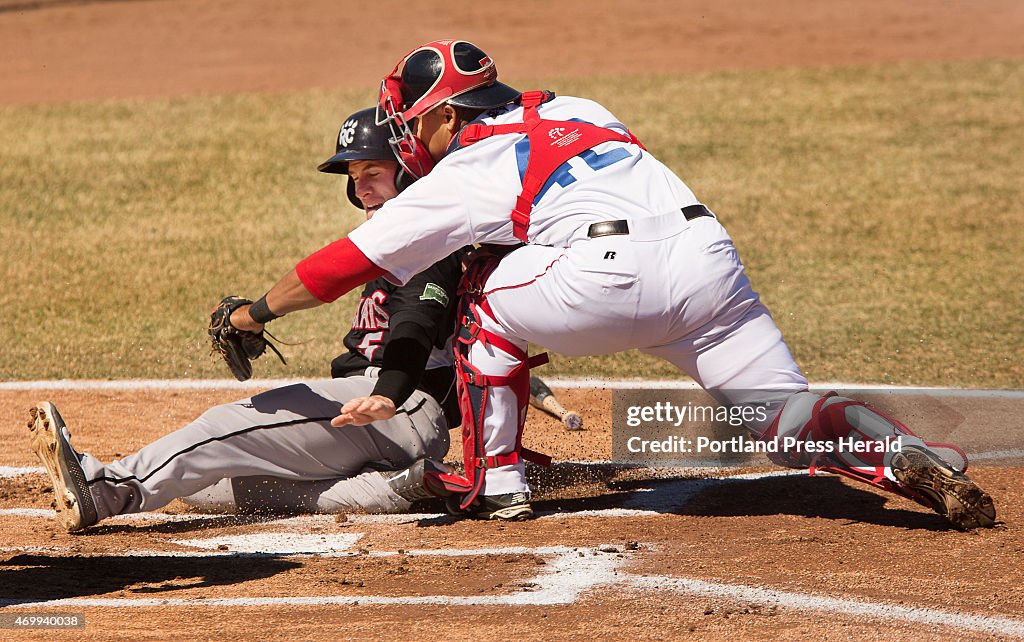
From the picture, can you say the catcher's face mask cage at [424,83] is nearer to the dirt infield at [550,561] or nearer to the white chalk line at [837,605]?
the dirt infield at [550,561]

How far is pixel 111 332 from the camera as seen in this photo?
7605mm

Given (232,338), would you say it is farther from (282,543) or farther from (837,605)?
(837,605)

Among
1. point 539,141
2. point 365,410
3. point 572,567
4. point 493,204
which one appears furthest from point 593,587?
point 539,141

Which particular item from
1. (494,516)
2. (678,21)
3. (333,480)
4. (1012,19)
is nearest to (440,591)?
(494,516)

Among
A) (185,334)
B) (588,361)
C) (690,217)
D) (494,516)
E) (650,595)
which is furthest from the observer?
(185,334)

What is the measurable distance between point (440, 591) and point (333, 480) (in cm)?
113

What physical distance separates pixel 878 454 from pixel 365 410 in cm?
154

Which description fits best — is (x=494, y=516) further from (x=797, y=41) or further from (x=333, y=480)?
(x=797, y=41)

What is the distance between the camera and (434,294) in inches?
A: 171

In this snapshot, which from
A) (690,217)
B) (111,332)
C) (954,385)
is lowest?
(954,385)

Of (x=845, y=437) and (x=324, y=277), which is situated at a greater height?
(x=324, y=277)

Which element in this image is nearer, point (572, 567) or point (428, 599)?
point (428, 599)

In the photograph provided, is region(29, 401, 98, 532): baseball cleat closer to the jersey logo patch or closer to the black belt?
the jersey logo patch

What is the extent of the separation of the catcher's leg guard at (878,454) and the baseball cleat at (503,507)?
821 mm
